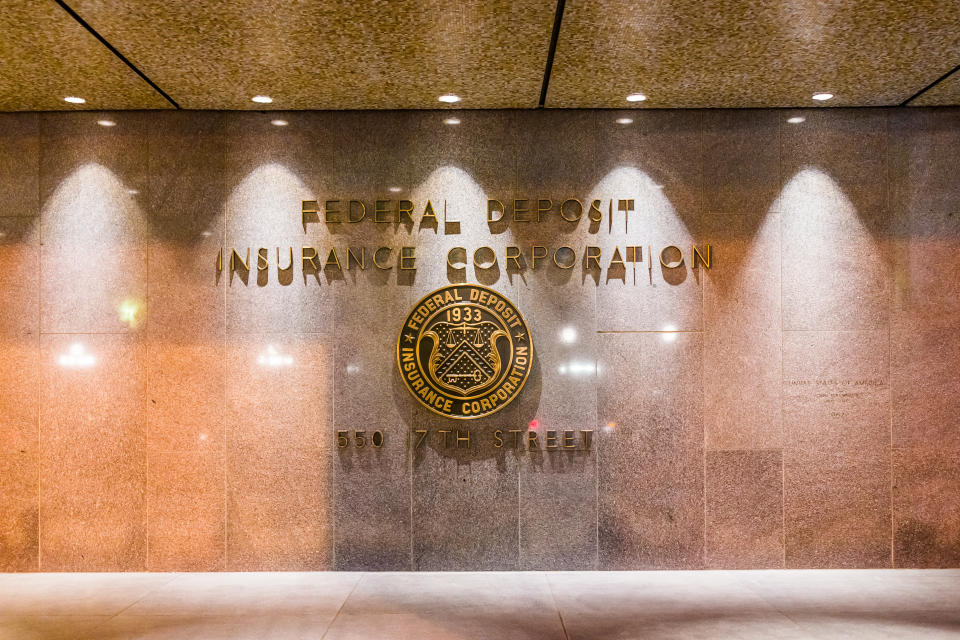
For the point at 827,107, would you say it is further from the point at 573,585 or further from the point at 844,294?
the point at 573,585

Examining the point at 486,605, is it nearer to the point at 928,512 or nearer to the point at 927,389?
the point at 928,512

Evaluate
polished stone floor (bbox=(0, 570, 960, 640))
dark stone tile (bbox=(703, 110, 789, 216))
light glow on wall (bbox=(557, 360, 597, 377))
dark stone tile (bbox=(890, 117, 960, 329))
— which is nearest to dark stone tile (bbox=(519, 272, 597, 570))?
light glow on wall (bbox=(557, 360, 597, 377))

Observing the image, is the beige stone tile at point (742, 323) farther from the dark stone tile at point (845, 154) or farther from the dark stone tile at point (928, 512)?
the dark stone tile at point (928, 512)

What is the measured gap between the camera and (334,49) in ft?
15.1

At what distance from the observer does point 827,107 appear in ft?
18.7

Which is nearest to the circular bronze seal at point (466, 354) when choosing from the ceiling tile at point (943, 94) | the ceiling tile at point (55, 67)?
the ceiling tile at point (55, 67)

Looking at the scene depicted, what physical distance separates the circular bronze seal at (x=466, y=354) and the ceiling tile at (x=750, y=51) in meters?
1.80

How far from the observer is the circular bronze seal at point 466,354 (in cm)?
564

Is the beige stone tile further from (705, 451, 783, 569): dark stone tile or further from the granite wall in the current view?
(705, 451, 783, 569): dark stone tile

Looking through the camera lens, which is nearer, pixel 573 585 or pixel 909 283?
pixel 573 585

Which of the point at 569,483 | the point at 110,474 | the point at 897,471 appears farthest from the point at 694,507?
the point at 110,474

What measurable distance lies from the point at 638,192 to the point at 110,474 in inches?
192

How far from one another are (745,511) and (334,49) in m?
4.69

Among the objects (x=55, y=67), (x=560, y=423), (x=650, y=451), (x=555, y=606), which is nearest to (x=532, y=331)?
(x=560, y=423)
